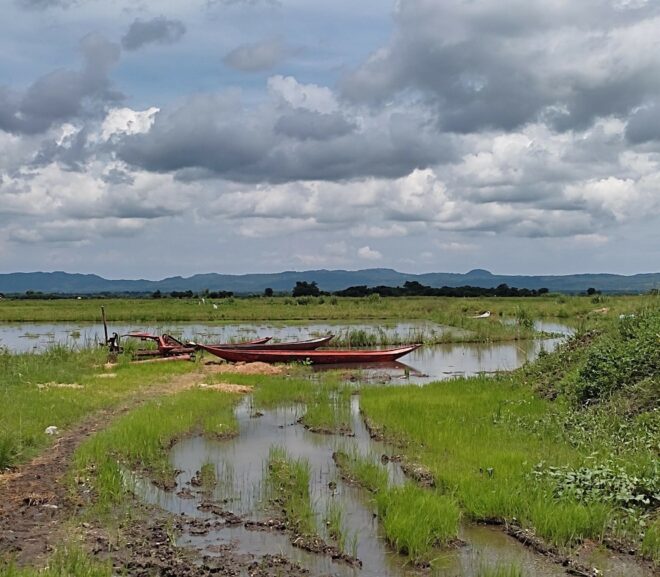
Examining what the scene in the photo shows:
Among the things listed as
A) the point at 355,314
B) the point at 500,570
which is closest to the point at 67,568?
the point at 500,570

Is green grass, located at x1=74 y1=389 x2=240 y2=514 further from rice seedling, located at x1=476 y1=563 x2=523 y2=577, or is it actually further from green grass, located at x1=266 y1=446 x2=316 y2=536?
rice seedling, located at x1=476 y1=563 x2=523 y2=577

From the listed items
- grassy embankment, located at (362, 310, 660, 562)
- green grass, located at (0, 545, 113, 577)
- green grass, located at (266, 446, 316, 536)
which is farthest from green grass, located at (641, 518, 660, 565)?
green grass, located at (0, 545, 113, 577)

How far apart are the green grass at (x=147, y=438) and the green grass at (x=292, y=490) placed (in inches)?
52.8

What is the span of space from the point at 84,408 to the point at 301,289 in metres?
64.5

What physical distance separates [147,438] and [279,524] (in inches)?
154

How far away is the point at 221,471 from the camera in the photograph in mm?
9383

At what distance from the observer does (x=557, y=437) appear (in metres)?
10.2

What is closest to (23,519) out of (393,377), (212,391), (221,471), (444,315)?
(221,471)

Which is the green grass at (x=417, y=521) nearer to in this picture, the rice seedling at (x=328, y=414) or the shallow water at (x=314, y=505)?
the shallow water at (x=314, y=505)

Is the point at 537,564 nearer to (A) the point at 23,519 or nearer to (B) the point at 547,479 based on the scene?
(B) the point at 547,479

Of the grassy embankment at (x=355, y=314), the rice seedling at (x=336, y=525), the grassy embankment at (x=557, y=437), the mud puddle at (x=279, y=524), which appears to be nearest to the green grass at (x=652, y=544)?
the grassy embankment at (x=557, y=437)

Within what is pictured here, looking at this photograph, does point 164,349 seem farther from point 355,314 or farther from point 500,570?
point 355,314

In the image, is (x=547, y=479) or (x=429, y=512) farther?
(x=547, y=479)

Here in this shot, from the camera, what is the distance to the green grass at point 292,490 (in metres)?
7.19
